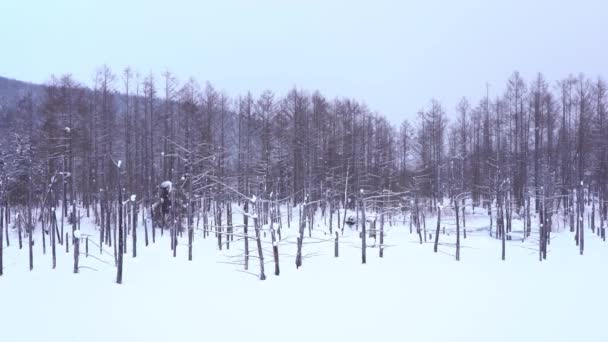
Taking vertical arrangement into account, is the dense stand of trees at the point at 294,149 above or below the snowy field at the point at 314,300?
above

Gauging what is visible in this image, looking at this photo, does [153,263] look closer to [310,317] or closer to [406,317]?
[310,317]

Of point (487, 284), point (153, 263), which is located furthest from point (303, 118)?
point (487, 284)

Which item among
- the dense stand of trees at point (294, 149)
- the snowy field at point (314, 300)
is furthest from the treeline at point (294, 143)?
the snowy field at point (314, 300)

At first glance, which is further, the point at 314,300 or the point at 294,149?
the point at 294,149

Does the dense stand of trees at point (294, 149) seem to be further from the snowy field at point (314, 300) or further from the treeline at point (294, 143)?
the snowy field at point (314, 300)

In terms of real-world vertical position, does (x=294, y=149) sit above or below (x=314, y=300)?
above

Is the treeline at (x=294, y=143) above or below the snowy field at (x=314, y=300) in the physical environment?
above

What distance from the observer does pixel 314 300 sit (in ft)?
43.6

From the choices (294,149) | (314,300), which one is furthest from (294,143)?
(314,300)

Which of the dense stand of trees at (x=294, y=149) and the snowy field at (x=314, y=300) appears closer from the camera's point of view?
the snowy field at (x=314, y=300)

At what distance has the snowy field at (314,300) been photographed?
34.2 ft

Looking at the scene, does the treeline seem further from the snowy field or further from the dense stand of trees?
the snowy field

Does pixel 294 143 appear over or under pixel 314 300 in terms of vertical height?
over

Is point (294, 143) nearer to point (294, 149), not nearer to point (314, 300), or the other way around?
point (294, 149)
